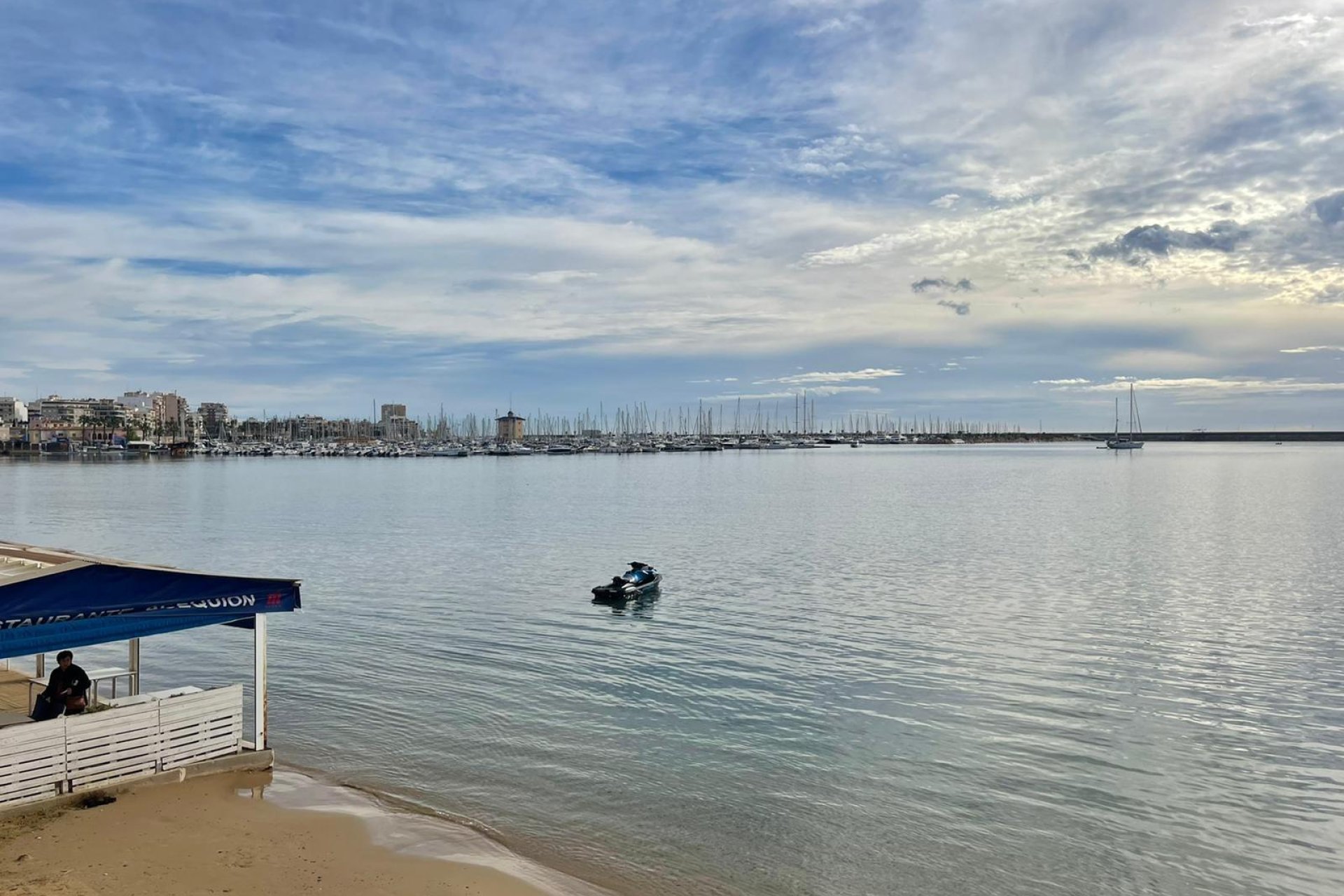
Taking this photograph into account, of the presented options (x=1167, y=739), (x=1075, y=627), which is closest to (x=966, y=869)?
(x=1167, y=739)

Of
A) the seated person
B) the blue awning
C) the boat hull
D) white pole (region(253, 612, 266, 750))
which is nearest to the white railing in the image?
white pole (region(253, 612, 266, 750))

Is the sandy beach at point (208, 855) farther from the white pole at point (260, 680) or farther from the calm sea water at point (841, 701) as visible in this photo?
the calm sea water at point (841, 701)

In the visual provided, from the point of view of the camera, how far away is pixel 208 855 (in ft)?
38.5

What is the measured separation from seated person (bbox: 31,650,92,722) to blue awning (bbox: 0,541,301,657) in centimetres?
120

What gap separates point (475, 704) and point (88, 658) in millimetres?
11704

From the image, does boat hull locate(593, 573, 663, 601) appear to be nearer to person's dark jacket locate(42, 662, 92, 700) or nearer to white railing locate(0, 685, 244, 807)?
white railing locate(0, 685, 244, 807)

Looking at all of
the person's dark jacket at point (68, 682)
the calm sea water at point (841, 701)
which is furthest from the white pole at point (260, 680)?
the person's dark jacket at point (68, 682)

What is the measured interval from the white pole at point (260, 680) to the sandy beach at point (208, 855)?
1.49 metres

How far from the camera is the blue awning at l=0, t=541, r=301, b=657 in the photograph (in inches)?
485

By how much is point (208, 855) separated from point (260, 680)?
12.3ft

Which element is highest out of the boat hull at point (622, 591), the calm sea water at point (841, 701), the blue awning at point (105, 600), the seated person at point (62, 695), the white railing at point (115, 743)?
the blue awning at point (105, 600)

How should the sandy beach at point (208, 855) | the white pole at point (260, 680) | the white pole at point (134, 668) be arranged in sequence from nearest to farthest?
the sandy beach at point (208, 855), the white pole at point (260, 680), the white pole at point (134, 668)

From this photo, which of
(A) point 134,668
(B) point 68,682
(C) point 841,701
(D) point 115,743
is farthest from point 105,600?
(C) point 841,701

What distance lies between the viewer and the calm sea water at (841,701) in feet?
45.2
